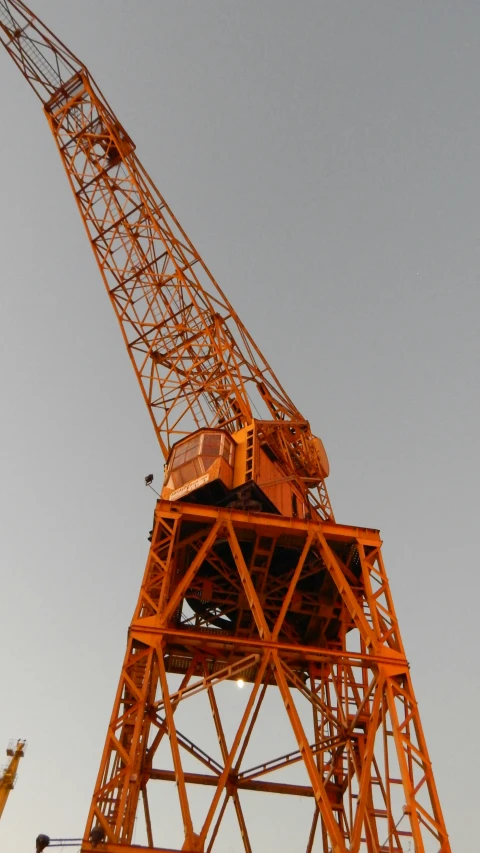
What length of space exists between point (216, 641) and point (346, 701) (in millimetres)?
6211

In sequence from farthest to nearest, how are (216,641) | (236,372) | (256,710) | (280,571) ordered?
(236,372), (280,571), (256,710), (216,641)

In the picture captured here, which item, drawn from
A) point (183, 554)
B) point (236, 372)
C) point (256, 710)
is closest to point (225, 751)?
point (256, 710)

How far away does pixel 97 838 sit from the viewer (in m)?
12.1

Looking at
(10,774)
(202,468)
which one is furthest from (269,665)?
(10,774)

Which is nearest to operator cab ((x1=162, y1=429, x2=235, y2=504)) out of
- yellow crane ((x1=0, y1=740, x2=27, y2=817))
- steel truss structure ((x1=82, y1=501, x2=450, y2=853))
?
steel truss structure ((x1=82, y1=501, x2=450, y2=853))

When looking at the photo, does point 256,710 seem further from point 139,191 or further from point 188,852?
point 139,191

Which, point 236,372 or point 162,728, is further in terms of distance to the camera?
point 236,372

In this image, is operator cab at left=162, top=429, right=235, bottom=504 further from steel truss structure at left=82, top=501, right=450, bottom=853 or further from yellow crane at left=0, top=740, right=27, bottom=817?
yellow crane at left=0, top=740, right=27, bottom=817

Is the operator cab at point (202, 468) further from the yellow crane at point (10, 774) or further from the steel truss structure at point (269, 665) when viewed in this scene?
the yellow crane at point (10, 774)

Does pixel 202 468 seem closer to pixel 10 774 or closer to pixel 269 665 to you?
pixel 269 665

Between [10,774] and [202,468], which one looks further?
[10,774]

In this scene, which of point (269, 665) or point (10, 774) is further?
point (10, 774)

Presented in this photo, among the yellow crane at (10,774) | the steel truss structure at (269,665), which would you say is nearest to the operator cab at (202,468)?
the steel truss structure at (269,665)

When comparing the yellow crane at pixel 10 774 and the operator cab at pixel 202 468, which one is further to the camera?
the yellow crane at pixel 10 774
